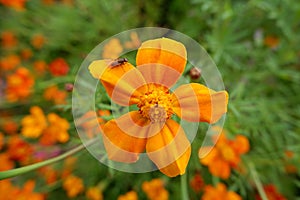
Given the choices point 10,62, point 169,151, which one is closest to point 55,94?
point 10,62

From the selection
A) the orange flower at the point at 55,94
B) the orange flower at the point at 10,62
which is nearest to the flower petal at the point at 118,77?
the orange flower at the point at 55,94

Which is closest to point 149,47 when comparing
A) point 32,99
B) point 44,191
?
point 44,191

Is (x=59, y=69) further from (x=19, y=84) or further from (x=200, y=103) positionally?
(x=200, y=103)

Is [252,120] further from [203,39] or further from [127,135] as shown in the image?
→ [127,135]

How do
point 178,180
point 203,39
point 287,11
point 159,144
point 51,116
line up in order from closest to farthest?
point 159,144
point 51,116
point 178,180
point 287,11
point 203,39

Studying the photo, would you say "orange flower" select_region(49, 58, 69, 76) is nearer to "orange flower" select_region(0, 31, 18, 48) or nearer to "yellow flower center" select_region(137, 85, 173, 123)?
"orange flower" select_region(0, 31, 18, 48)

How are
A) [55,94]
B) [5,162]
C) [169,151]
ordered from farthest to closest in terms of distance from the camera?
[55,94] < [5,162] < [169,151]
